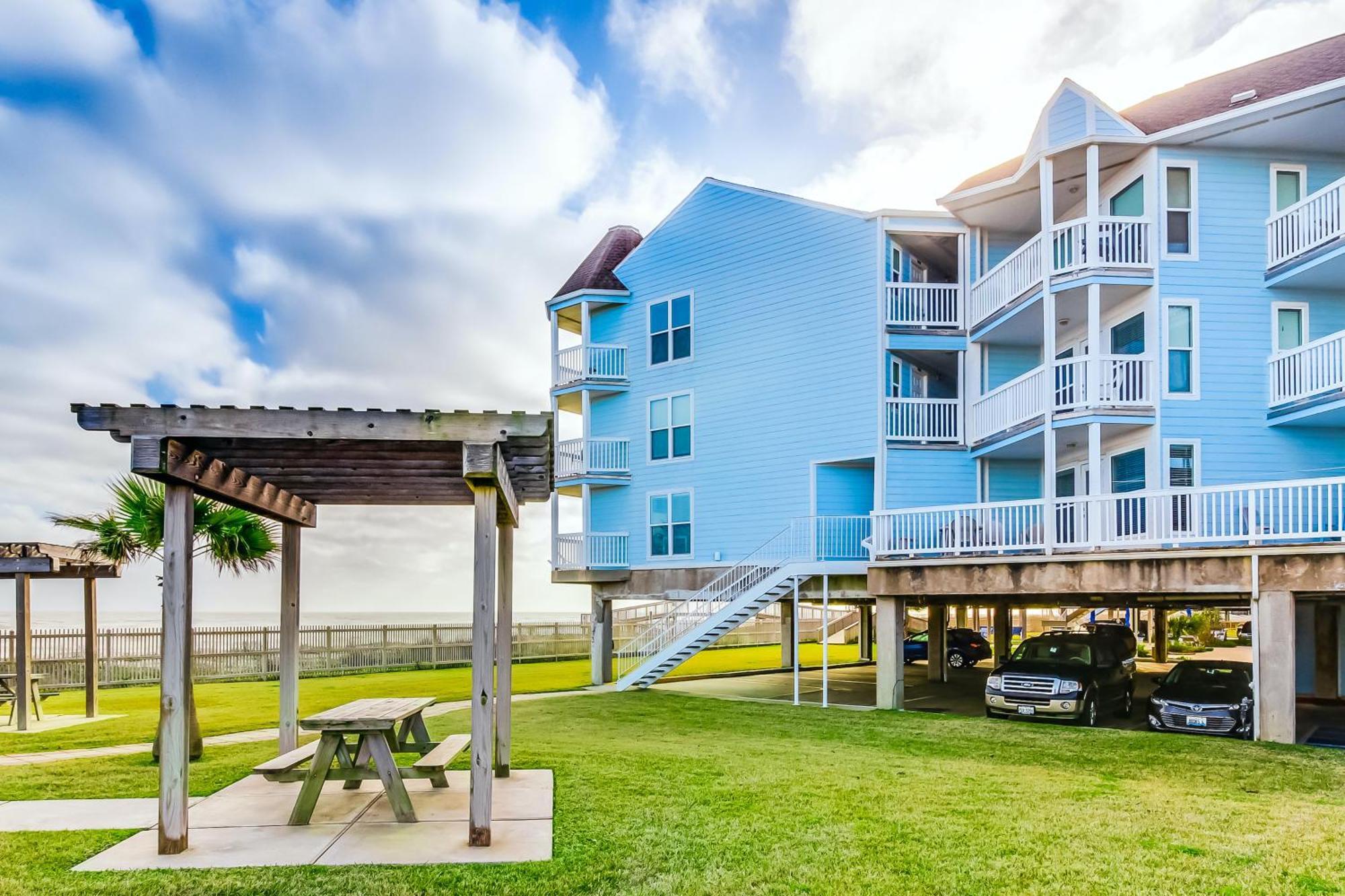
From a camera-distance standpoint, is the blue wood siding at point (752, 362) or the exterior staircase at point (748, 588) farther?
the blue wood siding at point (752, 362)

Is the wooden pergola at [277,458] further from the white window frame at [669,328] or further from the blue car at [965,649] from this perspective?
the blue car at [965,649]

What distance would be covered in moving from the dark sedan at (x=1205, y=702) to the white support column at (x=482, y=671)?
440 inches

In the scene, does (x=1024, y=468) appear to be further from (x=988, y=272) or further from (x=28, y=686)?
(x=28, y=686)

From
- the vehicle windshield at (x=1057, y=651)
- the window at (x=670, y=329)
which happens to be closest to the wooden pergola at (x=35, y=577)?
the window at (x=670, y=329)

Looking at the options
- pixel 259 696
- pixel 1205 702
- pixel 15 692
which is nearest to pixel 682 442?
pixel 259 696

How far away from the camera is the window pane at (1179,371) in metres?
17.0

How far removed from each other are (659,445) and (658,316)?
340 cm

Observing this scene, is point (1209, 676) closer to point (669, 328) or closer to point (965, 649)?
point (669, 328)

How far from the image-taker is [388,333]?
20.5m

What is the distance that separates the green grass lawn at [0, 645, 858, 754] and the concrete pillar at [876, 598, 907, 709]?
728 centimetres

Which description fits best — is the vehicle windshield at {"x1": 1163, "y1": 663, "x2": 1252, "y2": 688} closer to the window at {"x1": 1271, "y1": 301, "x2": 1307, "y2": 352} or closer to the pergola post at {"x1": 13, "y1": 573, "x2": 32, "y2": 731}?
the window at {"x1": 1271, "y1": 301, "x2": 1307, "y2": 352}

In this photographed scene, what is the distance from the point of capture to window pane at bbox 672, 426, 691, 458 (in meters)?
23.5

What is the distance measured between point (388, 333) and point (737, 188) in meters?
9.11

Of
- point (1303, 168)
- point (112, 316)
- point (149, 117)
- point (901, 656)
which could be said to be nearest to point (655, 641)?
point (901, 656)
